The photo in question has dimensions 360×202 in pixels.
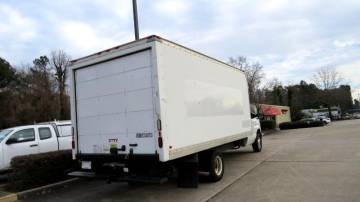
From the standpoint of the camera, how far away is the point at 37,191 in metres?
9.55

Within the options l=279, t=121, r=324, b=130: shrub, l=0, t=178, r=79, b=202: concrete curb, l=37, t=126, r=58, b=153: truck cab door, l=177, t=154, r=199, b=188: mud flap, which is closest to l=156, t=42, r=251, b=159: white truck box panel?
l=177, t=154, r=199, b=188: mud flap

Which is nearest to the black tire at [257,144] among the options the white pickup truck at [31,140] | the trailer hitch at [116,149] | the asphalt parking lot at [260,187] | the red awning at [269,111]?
the asphalt parking lot at [260,187]

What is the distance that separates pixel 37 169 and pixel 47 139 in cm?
352

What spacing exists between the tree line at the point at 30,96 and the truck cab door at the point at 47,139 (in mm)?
37361

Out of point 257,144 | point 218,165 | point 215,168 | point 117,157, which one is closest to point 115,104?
point 117,157

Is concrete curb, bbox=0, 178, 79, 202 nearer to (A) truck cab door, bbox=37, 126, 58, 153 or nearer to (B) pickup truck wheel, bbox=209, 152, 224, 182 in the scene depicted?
(A) truck cab door, bbox=37, 126, 58, 153

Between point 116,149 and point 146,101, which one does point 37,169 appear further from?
point 146,101

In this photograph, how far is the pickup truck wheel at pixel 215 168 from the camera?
9633mm

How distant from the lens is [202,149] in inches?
352

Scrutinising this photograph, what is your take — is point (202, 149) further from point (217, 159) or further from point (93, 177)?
point (93, 177)

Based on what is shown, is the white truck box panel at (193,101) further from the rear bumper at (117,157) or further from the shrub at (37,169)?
the shrub at (37,169)

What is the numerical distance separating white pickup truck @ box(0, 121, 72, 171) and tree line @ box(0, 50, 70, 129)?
3719 centimetres

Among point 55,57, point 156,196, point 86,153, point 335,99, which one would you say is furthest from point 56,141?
point 335,99

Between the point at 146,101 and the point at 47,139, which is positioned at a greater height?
the point at 146,101
